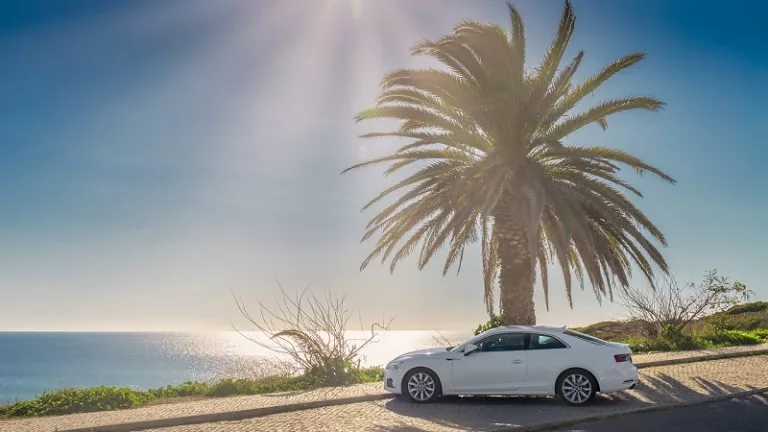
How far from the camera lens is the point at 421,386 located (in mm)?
12375

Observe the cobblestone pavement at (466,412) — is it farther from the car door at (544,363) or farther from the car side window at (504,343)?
the car side window at (504,343)

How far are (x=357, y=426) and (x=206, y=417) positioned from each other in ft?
9.80

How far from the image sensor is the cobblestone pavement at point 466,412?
10.3 metres

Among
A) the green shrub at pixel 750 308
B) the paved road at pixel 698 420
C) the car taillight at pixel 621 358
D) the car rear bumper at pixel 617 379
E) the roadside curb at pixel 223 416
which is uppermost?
the green shrub at pixel 750 308

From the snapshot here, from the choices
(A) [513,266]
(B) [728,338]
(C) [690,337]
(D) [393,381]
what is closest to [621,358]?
(D) [393,381]

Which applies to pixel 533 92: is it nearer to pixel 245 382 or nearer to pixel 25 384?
pixel 245 382

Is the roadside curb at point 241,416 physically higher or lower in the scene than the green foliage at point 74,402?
lower

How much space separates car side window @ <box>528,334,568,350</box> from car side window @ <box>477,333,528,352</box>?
15 centimetres

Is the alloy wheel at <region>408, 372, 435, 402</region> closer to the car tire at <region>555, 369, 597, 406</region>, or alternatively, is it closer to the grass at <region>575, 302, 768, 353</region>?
the car tire at <region>555, 369, 597, 406</region>

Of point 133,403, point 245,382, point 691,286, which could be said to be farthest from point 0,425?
point 691,286

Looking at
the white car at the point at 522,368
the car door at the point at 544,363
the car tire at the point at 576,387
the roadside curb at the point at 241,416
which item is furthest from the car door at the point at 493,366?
the roadside curb at the point at 241,416

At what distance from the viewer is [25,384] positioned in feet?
224

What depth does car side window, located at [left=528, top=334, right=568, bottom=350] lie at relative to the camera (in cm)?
1186

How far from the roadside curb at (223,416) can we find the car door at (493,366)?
6.34ft
